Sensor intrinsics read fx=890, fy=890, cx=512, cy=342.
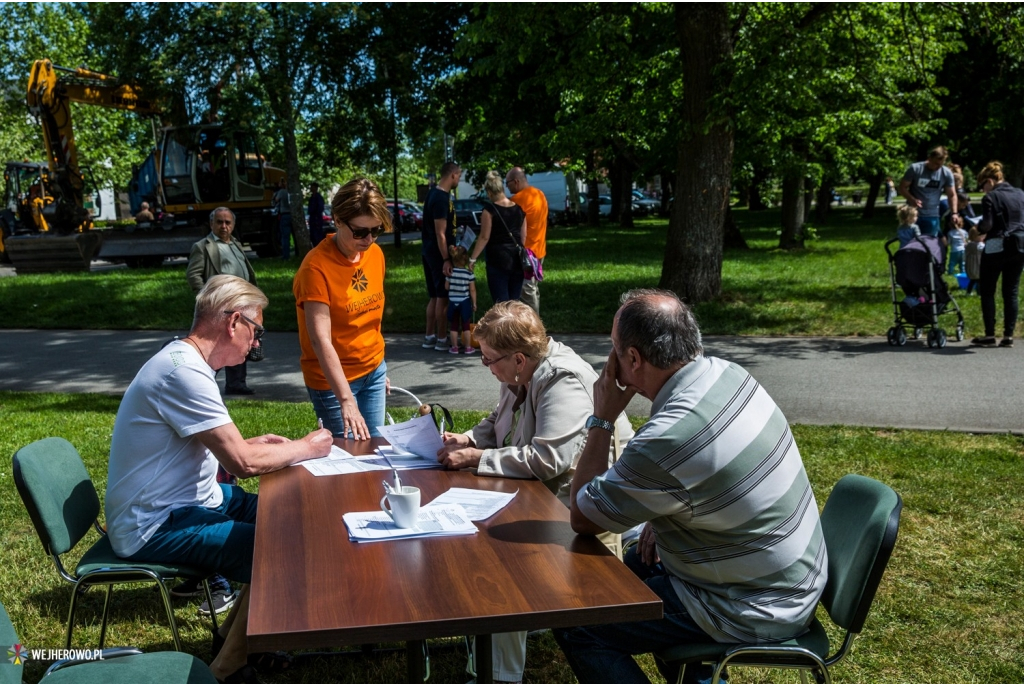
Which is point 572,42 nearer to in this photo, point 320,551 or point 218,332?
point 218,332

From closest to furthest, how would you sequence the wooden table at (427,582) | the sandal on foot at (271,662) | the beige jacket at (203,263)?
the wooden table at (427,582), the sandal on foot at (271,662), the beige jacket at (203,263)

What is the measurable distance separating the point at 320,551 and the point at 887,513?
169 centimetres

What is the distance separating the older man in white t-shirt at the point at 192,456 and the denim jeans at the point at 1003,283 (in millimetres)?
8635

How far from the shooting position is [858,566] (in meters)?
2.71

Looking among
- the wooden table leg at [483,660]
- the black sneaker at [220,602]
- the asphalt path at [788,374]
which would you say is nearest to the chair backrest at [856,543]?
the wooden table leg at [483,660]

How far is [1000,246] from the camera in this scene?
30.8 ft

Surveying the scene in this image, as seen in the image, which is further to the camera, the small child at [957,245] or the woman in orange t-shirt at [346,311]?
the small child at [957,245]

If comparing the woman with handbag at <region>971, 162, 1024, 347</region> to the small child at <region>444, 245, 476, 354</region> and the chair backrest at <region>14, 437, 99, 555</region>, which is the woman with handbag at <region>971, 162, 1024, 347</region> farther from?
the chair backrest at <region>14, 437, 99, 555</region>

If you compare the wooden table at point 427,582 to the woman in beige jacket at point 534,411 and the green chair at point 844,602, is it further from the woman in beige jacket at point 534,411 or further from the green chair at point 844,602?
the green chair at point 844,602

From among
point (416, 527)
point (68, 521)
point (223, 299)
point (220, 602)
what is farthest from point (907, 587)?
point (68, 521)

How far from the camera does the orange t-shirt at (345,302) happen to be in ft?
14.0

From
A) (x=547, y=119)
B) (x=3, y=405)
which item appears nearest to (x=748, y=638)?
(x=3, y=405)

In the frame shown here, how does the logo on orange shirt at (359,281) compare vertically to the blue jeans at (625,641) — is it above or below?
above

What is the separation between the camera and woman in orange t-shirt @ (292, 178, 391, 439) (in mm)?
4152
